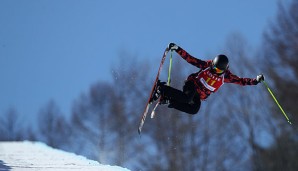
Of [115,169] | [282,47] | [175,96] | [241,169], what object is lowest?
[241,169]

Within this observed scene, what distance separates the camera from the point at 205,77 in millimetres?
7340

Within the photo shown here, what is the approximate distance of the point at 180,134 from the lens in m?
17.5

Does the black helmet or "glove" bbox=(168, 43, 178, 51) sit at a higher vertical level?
"glove" bbox=(168, 43, 178, 51)

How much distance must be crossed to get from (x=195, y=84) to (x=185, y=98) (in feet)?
1.20

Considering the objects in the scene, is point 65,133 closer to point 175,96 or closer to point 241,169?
point 241,169

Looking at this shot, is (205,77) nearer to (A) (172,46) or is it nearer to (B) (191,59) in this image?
(B) (191,59)

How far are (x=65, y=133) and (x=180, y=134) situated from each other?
9.77 metres

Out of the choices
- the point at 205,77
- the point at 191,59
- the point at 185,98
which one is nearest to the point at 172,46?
the point at 191,59

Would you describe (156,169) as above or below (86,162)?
below

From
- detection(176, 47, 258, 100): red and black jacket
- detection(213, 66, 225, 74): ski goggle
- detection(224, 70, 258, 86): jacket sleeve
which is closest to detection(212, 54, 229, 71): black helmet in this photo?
detection(213, 66, 225, 74): ski goggle

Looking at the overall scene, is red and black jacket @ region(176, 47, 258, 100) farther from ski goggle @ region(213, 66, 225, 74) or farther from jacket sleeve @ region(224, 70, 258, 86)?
ski goggle @ region(213, 66, 225, 74)

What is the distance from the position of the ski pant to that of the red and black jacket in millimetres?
115

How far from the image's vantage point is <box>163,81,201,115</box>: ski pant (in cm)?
734

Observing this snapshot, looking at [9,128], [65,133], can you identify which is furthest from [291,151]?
[9,128]
